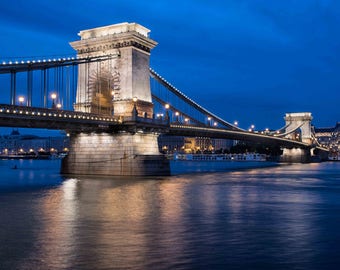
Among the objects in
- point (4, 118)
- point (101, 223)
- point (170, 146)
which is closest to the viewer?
point (101, 223)

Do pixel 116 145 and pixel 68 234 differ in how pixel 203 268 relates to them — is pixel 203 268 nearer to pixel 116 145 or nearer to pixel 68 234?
pixel 68 234

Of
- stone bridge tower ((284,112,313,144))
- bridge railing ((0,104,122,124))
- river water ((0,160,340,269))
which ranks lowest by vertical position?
river water ((0,160,340,269))

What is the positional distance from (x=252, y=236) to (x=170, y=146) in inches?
6603

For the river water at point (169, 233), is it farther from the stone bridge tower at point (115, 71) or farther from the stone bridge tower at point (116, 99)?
the stone bridge tower at point (115, 71)

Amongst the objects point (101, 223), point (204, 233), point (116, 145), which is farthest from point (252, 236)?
point (116, 145)

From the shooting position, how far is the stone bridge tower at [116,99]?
157ft

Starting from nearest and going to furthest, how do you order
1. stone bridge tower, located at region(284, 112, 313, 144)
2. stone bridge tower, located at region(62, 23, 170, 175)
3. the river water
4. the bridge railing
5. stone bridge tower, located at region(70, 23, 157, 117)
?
the river water
the bridge railing
stone bridge tower, located at region(62, 23, 170, 175)
stone bridge tower, located at region(70, 23, 157, 117)
stone bridge tower, located at region(284, 112, 313, 144)

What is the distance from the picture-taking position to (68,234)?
51.3 ft

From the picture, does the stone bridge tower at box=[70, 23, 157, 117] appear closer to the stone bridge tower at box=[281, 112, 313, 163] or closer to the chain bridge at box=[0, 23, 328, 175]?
the chain bridge at box=[0, 23, 328, 175]

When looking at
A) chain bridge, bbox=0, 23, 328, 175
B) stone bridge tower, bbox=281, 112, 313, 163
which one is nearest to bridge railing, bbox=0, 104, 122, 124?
chain bridge, bbox=0, 23, 328, 175

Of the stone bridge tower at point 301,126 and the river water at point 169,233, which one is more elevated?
the stone bridge tower at point 301,126

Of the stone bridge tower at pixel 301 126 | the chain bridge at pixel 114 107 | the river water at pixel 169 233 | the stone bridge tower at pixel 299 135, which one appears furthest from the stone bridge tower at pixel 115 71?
the stone bridge tower at pixel 301 126

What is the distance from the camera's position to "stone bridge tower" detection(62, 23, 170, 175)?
157 ft

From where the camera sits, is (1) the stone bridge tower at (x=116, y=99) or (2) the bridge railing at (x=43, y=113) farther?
(1) the stone bridge tower at (x=116, y=99)
